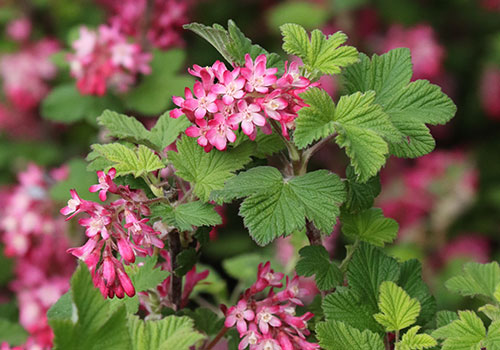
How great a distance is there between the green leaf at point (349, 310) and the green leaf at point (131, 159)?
0.30 metres

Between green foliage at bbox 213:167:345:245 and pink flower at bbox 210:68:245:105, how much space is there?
0.11 m

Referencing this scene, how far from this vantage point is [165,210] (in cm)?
88

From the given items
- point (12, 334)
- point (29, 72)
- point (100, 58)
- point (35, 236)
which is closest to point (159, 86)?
point (100, 58)

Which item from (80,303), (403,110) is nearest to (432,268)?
(403,110)

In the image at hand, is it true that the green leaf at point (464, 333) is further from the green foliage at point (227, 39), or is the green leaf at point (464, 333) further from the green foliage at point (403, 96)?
the green foliage at point (227, 39)

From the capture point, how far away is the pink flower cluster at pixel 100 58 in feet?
5.53

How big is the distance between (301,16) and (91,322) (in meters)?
2.07

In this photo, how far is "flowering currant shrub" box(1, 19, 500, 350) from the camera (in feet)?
2.72

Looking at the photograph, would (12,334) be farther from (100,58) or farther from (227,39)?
(227,39)

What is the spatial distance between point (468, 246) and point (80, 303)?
2099 millimetres

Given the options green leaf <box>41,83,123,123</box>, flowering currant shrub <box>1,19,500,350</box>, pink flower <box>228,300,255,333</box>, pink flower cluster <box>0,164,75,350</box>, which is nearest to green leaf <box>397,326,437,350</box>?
flowering currant shrub <box>1,19,500,350</box>

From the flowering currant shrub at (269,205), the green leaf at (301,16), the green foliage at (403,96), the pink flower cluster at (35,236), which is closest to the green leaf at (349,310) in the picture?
the flowering currant shrub at (269,205)

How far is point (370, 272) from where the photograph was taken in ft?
3.17

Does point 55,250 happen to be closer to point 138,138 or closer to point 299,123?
point 138,138
